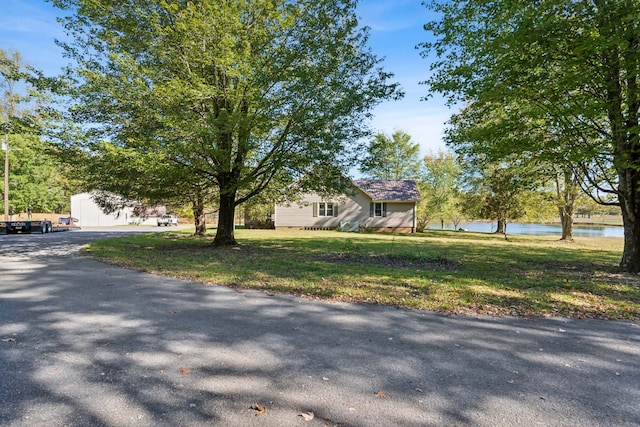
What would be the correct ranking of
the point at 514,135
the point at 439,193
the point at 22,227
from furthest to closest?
1. the point at 439,193
2. the point at 22,227
3. the point at 514,135

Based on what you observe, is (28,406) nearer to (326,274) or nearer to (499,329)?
(499,329)

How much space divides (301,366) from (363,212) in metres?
26.6

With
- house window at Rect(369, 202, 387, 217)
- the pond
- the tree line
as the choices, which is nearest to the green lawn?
the tree line

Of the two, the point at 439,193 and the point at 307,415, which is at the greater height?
the point at 439,193

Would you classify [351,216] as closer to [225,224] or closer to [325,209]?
[325,209]

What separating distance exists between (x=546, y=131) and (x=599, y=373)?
30.0 ft

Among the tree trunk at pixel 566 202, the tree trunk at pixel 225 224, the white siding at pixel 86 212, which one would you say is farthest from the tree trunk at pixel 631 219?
the white siding at pixel 86 212

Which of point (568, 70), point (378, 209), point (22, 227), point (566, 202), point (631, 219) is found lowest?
point (22, 227)

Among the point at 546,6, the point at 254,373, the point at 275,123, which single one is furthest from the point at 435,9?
the point at 254,373

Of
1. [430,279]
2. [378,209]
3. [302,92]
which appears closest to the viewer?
[430,279]

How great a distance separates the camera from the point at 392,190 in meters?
30.5

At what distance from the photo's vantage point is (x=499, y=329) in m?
4.62

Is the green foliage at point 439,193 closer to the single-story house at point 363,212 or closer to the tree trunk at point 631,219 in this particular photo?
the single-story house at point 363,212

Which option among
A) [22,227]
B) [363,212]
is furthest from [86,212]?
[363,212]
